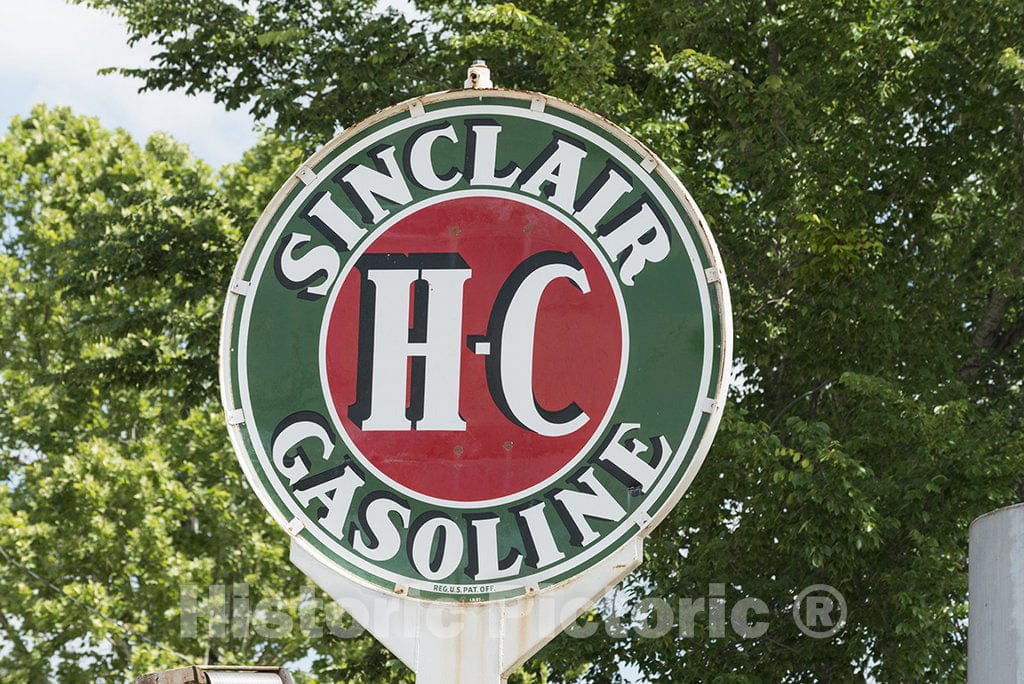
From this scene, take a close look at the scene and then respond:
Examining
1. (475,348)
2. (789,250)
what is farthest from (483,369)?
(789,250)

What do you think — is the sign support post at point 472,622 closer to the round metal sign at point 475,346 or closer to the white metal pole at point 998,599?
the round metal sign at point 475,346

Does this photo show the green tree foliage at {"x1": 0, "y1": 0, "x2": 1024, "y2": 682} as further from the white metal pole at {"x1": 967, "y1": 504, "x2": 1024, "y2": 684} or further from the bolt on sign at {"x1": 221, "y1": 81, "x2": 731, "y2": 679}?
the bolt on sign at {"x1": 221, "y1": 81, "x2": 731, "y2": 679}

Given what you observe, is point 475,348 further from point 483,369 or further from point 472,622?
point 472,622

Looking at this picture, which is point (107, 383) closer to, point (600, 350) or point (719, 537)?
point (719, 537)

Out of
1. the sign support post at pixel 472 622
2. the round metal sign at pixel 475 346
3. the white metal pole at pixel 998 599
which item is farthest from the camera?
the white metal pole at pixel 998 599

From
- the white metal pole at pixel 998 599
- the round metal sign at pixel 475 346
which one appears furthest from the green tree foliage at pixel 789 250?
the round metal sign at pixel 475 346

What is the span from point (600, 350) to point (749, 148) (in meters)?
8.63

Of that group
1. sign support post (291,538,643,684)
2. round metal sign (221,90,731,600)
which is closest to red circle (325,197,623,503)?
round metal sign (221,90,731,600)

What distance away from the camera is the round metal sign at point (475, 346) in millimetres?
4379

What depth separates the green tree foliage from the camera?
33.7 feet

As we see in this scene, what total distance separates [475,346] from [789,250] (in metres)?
8.04

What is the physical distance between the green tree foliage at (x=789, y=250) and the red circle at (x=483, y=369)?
5.73 metres

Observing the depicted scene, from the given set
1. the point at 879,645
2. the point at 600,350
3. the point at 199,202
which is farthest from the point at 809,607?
the point at 199,202

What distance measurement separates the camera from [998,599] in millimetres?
4750
